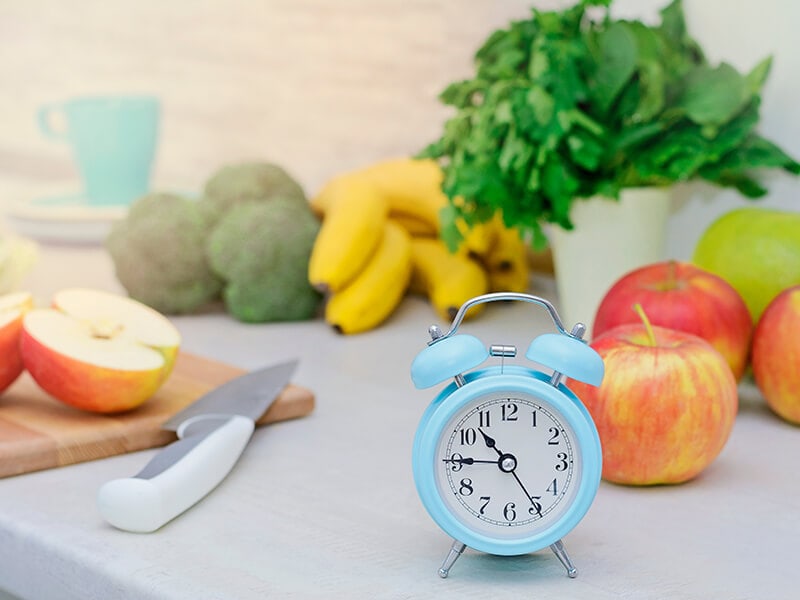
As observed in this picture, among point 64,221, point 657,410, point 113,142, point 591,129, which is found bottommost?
point 64,221

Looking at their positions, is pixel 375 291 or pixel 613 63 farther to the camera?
pixel 375 291

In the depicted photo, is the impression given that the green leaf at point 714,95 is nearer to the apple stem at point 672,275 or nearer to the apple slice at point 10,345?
the apple stem at point 672,275

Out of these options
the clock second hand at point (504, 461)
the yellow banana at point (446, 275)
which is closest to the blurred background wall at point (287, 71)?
the yellow banana at point (446, 275)

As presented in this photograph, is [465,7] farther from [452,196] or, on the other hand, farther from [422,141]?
[452,196]

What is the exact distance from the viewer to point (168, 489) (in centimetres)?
77

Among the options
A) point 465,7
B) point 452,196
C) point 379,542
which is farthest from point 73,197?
point 379,542

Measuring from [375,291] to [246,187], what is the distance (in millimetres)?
232

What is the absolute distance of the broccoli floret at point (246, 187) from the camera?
1451mm

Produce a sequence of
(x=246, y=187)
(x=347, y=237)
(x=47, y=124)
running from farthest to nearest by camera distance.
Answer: (x=47, y=124) → (x=246, y=187) → (x=347, y=237)

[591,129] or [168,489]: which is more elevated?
[591,129]

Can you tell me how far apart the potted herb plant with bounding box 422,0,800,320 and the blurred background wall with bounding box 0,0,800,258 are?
0.09 metres

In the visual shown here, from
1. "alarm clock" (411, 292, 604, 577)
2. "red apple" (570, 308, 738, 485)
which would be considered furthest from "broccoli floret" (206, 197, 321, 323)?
"alarm clock" (411, 292, 604, 577)

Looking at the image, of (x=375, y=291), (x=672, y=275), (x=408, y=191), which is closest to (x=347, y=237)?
(x=375, y=291)

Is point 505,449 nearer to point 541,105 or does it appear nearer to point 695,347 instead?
point 695,347
